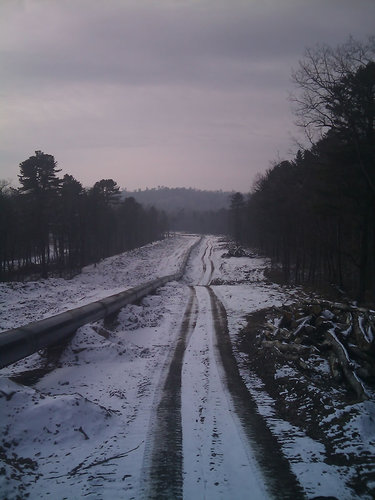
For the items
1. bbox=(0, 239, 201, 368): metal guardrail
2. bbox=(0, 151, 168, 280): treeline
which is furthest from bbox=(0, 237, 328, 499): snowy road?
bbox=(0, 151, 168, 280): treeline

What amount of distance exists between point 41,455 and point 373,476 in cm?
497

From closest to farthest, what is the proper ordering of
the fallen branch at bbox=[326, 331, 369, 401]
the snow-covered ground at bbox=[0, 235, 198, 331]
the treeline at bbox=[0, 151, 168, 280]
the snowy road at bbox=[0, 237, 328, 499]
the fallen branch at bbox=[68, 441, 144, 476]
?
the snowy road at bbox=[0, 237, 328, 499] → the fallen branch at bbox=[68, 441, 144, 476] → the fallen branch at bbox=[326, 331, 369, 401] → the snow-covered ground at bbox=[0, 235, 198, 331] → the treeline at bbox=[0, 151, 168, 280]

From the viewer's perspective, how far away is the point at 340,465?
215 inches

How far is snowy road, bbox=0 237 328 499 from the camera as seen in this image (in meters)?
5.08

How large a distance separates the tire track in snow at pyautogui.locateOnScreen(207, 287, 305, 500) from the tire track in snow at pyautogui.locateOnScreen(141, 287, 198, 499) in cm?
122

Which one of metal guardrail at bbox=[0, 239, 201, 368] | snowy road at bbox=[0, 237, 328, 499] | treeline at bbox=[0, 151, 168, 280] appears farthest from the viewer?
treeline at bbox=[0, 151, 168, 280]

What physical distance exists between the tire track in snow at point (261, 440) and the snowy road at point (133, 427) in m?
0.02

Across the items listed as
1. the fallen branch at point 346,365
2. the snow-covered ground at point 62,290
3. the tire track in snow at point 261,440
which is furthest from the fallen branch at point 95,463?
the snow-covered ground at point 62,290

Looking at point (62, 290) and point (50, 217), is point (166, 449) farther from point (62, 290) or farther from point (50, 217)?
point (50, 217)

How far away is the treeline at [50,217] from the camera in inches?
1506

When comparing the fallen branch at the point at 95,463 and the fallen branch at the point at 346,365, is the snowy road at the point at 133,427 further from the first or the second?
the fallen branch at the point at 346,365

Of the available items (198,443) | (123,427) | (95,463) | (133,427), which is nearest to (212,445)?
(198,443)

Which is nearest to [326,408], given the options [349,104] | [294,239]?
[349,104]

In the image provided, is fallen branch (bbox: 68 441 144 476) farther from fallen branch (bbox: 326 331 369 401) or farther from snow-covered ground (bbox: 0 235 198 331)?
snow-covered ground (bbox: 0 235 198 331)
